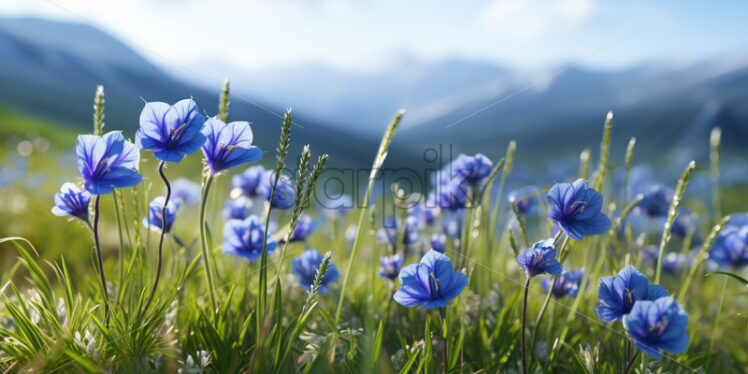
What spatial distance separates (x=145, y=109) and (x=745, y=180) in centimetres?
1635

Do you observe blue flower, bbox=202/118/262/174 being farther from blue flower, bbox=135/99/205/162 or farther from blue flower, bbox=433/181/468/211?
blue flower, bbox=433/181/468/211

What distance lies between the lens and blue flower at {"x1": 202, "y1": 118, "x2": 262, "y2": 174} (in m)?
1.81

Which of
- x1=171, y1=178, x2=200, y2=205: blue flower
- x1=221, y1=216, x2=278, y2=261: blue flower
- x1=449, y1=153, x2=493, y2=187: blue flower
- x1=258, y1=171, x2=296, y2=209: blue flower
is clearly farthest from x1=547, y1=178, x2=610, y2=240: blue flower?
x1=171, y1=178, x2=200, y2=205: blue flower

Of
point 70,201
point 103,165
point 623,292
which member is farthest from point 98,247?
point 623,292

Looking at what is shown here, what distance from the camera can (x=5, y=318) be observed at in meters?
2.35

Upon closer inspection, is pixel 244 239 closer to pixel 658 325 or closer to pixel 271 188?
pixel 271 188

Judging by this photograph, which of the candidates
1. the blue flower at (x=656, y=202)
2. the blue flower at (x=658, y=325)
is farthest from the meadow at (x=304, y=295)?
the blue flower at (x=656, y=202)

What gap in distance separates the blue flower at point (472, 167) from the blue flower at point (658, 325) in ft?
4.12

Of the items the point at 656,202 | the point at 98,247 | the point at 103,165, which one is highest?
the point at 656,202

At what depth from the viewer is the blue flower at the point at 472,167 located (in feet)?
8.59

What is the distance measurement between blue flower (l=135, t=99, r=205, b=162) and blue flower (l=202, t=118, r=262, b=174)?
97 mm

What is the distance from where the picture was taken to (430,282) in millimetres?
1732

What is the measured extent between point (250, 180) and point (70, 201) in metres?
1.19

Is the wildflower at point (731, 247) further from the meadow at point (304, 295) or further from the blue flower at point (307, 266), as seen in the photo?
the blue flower at point (307, 266)
